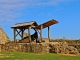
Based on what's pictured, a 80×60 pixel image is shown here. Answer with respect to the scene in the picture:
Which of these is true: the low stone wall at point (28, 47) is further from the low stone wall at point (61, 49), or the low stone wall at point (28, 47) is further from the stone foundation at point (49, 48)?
the low stone wall at point (61, 49)

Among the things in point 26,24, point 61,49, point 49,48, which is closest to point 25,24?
point 26,24

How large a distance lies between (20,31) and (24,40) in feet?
Answer: 6.29

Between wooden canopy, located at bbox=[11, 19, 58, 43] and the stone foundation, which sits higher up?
wooden canopy, located at bbox=[11, 19, 58, 43]

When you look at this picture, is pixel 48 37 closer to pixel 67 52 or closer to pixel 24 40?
pixel 24 40

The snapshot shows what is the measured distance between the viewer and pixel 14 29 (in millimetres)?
38594

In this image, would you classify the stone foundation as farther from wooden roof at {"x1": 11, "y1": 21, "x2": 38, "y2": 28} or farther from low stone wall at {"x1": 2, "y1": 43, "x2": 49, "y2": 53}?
wooden roof at {"x1": 11, "y1": 21, "x2": 38, "y2": 28}

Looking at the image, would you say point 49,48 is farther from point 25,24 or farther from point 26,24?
point 25,24

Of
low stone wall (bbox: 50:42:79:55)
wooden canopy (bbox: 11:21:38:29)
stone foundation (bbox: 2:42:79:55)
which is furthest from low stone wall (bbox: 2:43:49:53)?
wooden canopy (bbox: 11:21:38:29)

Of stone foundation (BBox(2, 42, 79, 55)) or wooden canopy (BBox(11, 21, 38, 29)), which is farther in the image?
wooden canopy (BBox(11, 21, 38, 29))

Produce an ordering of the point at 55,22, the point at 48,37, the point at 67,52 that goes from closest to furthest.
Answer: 1. the point at 67,52
2. the point at 55,22
3. the point at 48,37

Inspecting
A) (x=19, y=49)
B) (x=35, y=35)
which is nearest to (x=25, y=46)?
(x=19, y=49)

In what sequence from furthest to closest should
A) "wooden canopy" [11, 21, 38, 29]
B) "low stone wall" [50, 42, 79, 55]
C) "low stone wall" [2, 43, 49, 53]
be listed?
1. "wooden canopy" [11, 21, 38, 29]
2. "low stone wall" [50, 42, 79, 55]
3. "low stone wall" [2, 43, 49, 53]

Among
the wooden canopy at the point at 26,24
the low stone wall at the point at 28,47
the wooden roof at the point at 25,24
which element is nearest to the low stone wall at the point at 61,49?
the low stone wall at the point at 28,47

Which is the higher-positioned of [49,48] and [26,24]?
[26,24]
